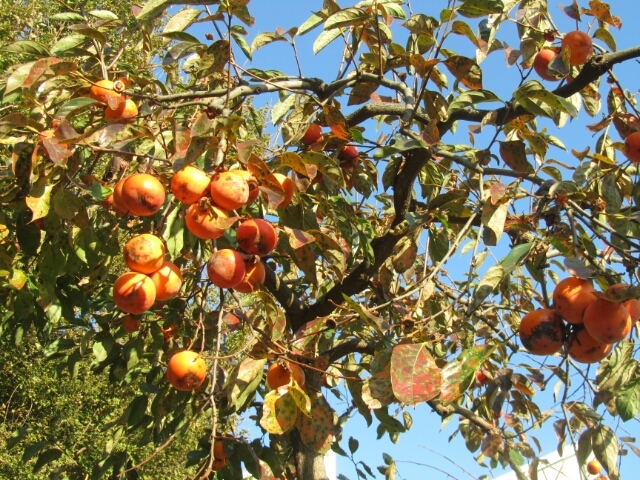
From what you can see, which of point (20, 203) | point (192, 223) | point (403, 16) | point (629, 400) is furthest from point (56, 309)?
point (629, 400)

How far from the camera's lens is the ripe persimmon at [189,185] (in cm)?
121

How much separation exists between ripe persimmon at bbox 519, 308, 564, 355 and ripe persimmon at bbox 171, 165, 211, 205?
2.24 feet

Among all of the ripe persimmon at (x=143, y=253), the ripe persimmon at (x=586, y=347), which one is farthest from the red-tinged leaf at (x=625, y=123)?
the ripe persimmon at (x=143, y=253)

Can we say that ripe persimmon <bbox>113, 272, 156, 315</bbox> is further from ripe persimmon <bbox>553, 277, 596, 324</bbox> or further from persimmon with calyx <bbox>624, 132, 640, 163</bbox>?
persimmon with calyx <bbox>624, 132, 640, 163</bbox>

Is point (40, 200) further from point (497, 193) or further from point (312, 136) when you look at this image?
point (497, 193)

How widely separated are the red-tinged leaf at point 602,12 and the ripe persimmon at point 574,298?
980mm

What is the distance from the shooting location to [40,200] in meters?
1.38

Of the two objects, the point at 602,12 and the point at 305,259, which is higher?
the point at 602,12

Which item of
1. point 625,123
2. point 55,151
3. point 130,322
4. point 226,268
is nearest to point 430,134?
point 625,123

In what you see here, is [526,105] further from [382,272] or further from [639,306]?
[382,272]

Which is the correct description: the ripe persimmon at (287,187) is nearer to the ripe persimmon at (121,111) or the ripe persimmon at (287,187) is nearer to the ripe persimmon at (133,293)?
the ripe persimmon at (133,293)

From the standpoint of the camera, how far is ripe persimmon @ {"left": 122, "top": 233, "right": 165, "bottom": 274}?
1.26 meters

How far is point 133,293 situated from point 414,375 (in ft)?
1.95

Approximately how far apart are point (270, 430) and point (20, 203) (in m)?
0.88
